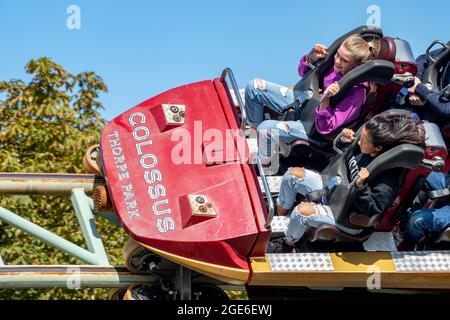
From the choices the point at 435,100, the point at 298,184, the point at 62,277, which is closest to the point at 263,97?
the point at 298,184

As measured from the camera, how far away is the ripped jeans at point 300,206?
12.1 ft

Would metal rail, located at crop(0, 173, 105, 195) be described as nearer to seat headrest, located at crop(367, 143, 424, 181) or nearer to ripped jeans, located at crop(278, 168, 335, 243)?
ripped jeans, located at crop(278, 168, 335, 243)

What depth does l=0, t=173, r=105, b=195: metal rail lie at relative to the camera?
12.7ft

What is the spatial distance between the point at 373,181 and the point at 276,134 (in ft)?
2.45

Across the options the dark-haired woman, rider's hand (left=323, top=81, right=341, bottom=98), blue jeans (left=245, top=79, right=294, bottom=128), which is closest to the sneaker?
the dark-haired woman

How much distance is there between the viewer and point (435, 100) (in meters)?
4.20

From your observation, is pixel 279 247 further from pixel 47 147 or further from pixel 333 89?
pixel 47 147

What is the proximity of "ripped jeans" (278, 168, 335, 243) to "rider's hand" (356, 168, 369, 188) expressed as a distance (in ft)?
0.68

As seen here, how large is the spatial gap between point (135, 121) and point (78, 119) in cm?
181

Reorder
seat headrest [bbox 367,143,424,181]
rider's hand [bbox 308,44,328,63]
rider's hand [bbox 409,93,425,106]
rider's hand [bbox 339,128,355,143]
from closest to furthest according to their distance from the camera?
seat headrest [bbox 367,143,424,181] < rider's hand [bbox 339,128,355,143] < rider's hand [bbox 409,93,425,106] < rider's hand [bbox 308,44,328,63]

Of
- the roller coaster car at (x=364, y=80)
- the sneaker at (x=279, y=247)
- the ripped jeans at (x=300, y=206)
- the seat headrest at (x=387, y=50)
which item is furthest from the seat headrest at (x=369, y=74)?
the sneaker at (x=279, y=247)

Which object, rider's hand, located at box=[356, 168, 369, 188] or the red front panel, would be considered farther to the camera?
rider's hand, located at box=[356, 168, 369, 188]

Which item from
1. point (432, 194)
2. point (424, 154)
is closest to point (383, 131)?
point (424, 154)

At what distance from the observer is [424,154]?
377 centimetres
